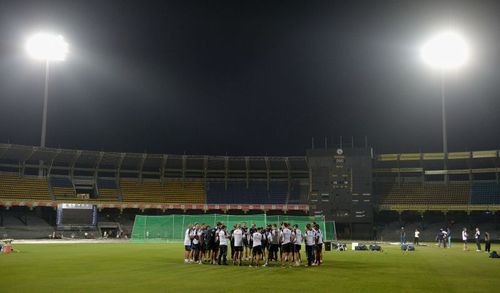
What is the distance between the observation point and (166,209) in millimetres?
60562

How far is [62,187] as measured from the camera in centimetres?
5916

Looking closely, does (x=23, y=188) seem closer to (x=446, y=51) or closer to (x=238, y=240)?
Result: (x=238, y=240)

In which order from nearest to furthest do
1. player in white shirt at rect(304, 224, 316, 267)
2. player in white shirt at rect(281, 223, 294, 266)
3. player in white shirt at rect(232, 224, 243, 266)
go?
1. player in white shirt at rect(304, 224, 316, 267)
2. player in white shirt at rect(281, 223, 294, 266)
3. player in white shirt at rect(232, 224, 243, 266)

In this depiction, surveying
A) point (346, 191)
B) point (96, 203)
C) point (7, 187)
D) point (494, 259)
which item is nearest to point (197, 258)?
point (494, 259)

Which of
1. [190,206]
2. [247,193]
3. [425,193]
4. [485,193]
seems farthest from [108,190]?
[485,193]

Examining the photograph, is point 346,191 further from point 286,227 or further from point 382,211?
point 286,227

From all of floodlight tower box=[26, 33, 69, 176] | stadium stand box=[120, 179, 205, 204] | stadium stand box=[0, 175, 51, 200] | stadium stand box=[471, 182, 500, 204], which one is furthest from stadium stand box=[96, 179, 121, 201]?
stadium stand box=[471, 182, 500, 204]

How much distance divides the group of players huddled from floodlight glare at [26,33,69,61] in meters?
39.7

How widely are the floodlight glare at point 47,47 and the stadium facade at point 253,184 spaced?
35.8ft

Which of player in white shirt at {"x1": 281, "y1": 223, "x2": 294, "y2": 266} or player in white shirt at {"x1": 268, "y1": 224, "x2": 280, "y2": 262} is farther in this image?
player in white shirt at {"x1": 268, "y1": 224, "x2": 280, "y2": 262}

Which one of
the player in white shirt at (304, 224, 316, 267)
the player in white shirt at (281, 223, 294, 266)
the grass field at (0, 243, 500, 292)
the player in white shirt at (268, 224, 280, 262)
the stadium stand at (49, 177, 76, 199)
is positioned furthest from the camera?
the stadium stand at (49, 177, 76, 199)

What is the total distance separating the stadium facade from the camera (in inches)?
2104

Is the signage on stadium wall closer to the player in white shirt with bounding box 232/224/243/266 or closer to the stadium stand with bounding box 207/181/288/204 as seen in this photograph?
the stadium stand with bounding box 207/181/288/204

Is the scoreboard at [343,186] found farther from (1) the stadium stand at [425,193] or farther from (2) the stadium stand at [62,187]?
(2) the stadium stand at [62,187]
